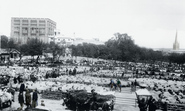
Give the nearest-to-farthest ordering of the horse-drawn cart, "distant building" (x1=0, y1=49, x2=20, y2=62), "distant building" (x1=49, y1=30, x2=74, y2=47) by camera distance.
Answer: the horse-drawn cart → "distant building" (x1=0, y1=49, x2=20, y2=62) → "distant building" (x1=49, y1=30, x2=74, y2=47)

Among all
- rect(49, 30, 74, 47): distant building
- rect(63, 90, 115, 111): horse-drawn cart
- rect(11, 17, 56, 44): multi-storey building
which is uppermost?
rect(11, 17, 56, 44): multi-storey building

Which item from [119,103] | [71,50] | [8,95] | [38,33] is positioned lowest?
[119,103]

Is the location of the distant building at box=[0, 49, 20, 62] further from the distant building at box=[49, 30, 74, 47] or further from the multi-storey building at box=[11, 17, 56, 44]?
the multi-storey building at box=[11, 17, 56, 44]

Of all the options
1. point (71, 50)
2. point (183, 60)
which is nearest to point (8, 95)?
point (71, 50)

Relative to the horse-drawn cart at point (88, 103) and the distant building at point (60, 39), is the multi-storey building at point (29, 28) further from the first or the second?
the horse-drawn cart at point (88, 103)

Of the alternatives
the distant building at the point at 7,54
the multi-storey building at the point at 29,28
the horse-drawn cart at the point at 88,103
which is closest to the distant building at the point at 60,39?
the multi-storey building at the point at 29,28

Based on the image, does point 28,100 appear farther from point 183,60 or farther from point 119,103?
point 183,60

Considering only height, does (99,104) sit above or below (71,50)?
below

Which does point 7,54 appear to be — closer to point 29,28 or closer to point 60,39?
point 29,28

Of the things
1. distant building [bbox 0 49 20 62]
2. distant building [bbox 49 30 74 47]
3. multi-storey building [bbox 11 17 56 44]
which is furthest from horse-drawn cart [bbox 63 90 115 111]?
multi-storey building [bbox 11 17 56 44]
